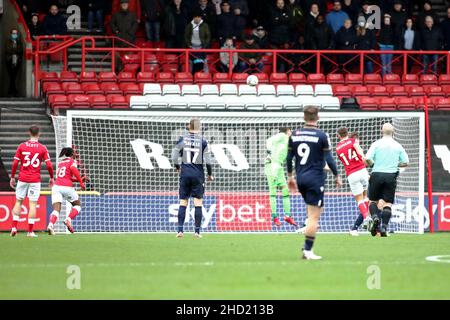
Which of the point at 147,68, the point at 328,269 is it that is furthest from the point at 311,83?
the point at 328,269

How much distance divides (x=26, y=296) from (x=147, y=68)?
18.7m

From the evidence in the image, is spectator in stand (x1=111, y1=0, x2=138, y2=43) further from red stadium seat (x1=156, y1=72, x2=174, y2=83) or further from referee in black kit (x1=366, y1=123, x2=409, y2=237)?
referee in black kit (x1=366, y1=123, x2=409, y2=237)

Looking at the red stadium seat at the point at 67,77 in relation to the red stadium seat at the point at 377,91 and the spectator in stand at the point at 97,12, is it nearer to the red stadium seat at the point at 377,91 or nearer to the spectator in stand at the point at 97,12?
the spectator in stand at the point at 97,12

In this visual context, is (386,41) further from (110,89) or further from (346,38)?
(110,89)

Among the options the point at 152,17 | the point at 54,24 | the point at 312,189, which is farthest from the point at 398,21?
the point at 312,189

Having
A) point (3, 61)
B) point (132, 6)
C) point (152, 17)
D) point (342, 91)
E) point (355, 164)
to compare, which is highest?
→ point (132, 6)

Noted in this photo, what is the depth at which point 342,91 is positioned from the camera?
27.5 meters

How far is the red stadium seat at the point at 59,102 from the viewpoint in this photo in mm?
25672

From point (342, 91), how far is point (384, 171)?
28.4 ft

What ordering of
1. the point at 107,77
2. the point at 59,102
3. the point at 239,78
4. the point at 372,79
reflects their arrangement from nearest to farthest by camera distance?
the point at 59,102, the point at 107,77, the point at 239,78, the point at 372,79

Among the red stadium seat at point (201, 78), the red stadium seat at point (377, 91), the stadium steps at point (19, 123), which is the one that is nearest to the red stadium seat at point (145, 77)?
the red stadium seat at point (201, 78)

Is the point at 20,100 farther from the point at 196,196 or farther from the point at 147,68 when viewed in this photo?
the point at 196,196

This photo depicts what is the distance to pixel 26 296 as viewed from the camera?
10.5 m

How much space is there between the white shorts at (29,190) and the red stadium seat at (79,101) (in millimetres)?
5638
